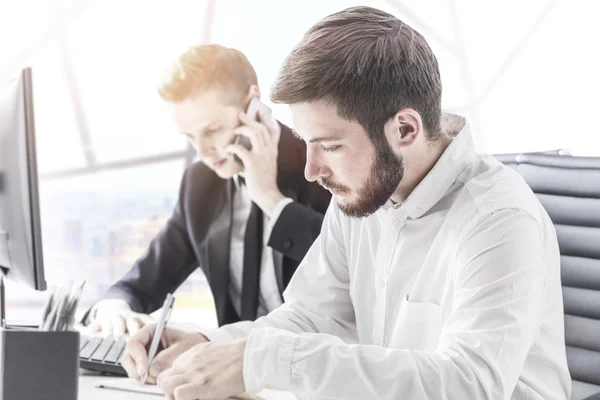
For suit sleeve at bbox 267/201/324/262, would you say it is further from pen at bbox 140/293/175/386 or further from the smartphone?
pen at bbox 140/293/175/386

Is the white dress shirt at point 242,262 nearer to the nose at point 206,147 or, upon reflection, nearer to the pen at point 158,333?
the nose at point 206,147

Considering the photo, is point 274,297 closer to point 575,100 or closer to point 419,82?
point 419,82

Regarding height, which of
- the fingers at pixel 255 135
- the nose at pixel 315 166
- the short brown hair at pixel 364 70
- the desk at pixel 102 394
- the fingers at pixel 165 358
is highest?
the short brown hair at pixel 364 70

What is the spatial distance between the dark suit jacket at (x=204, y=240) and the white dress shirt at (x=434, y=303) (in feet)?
1.60

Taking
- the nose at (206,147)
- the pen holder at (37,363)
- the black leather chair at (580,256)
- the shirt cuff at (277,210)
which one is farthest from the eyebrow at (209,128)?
the pen holder at (37,363)

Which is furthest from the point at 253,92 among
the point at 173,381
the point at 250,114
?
the point at 173,381

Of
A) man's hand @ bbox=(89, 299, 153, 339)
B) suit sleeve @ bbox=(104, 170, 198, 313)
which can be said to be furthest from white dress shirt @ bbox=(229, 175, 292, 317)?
man's hand @ bbox=(89, 299, 153, 339)

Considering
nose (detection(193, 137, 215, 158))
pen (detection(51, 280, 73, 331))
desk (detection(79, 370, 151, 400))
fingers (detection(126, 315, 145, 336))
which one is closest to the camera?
pen (detection(51, 280, 73, 331))

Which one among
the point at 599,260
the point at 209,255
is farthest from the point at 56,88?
the point at 599,260

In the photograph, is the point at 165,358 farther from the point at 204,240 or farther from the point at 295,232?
the point at 204,240

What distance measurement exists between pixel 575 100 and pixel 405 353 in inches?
142

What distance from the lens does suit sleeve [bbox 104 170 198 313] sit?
2.05 meters

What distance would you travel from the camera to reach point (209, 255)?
2094 mm

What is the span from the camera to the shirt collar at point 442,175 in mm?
1217
